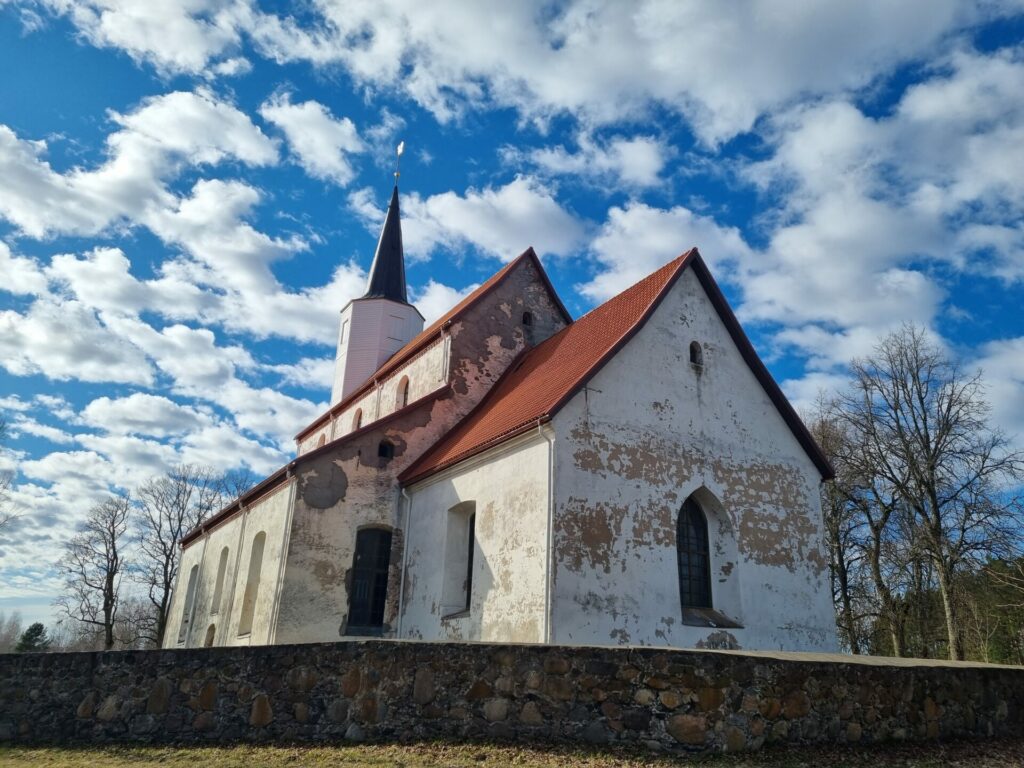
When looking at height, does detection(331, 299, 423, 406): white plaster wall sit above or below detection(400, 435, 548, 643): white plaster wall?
above

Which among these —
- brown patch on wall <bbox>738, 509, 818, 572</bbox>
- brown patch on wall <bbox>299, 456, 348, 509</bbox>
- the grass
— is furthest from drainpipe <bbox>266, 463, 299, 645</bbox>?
brown patch on wall <bbox>738, 509, 818, 572</bbox>

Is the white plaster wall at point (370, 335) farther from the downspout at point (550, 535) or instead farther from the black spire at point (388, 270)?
the downspout at point (550, 535)

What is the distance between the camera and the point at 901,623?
22.6 m

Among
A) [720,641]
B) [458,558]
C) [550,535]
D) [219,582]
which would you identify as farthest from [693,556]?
[219,582]

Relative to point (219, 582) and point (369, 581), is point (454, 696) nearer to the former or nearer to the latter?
point (369, 581)

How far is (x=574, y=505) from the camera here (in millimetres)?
12383

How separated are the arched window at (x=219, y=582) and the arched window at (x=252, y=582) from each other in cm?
356

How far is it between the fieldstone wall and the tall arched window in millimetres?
14995

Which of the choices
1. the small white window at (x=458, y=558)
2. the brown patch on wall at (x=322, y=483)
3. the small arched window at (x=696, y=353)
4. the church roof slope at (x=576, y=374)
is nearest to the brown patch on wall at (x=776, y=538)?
the church roof slope at (x=576, y=374)

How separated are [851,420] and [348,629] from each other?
55.9 feet

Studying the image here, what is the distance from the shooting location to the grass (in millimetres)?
6312

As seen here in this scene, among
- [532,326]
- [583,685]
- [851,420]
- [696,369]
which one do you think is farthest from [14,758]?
[851,420]

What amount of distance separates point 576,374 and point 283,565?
759 centimetres

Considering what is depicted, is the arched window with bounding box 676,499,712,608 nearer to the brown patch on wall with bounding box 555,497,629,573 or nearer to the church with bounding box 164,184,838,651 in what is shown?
the church with bounding box 164,184,838,651
